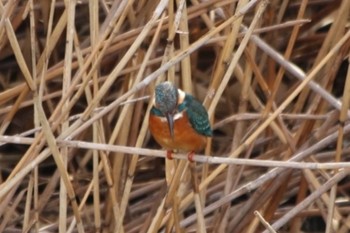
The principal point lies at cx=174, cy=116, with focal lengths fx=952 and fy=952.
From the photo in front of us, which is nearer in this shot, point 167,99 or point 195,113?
point 167,99

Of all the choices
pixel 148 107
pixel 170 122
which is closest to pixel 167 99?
pixel 170 122

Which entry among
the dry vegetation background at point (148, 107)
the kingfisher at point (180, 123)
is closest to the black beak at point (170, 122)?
the kingfisher at point (180, 123)

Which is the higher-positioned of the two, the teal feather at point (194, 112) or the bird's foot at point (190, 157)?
the teal feather at point (194, 112)

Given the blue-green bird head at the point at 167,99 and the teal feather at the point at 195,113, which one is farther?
the teal feather at the point at 195,113

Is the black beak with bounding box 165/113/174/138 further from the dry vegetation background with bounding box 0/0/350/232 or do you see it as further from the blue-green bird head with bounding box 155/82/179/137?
the dry vegetation background with bounding box 0/0/350/232

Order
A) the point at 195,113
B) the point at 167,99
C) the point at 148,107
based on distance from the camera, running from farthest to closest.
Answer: the point at 148,107, the point at 195,113, the point at 167,99

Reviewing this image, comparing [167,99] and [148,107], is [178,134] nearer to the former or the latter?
[167,99]

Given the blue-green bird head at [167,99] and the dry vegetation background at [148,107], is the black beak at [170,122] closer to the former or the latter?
the blue-green bird head at [167,99]
